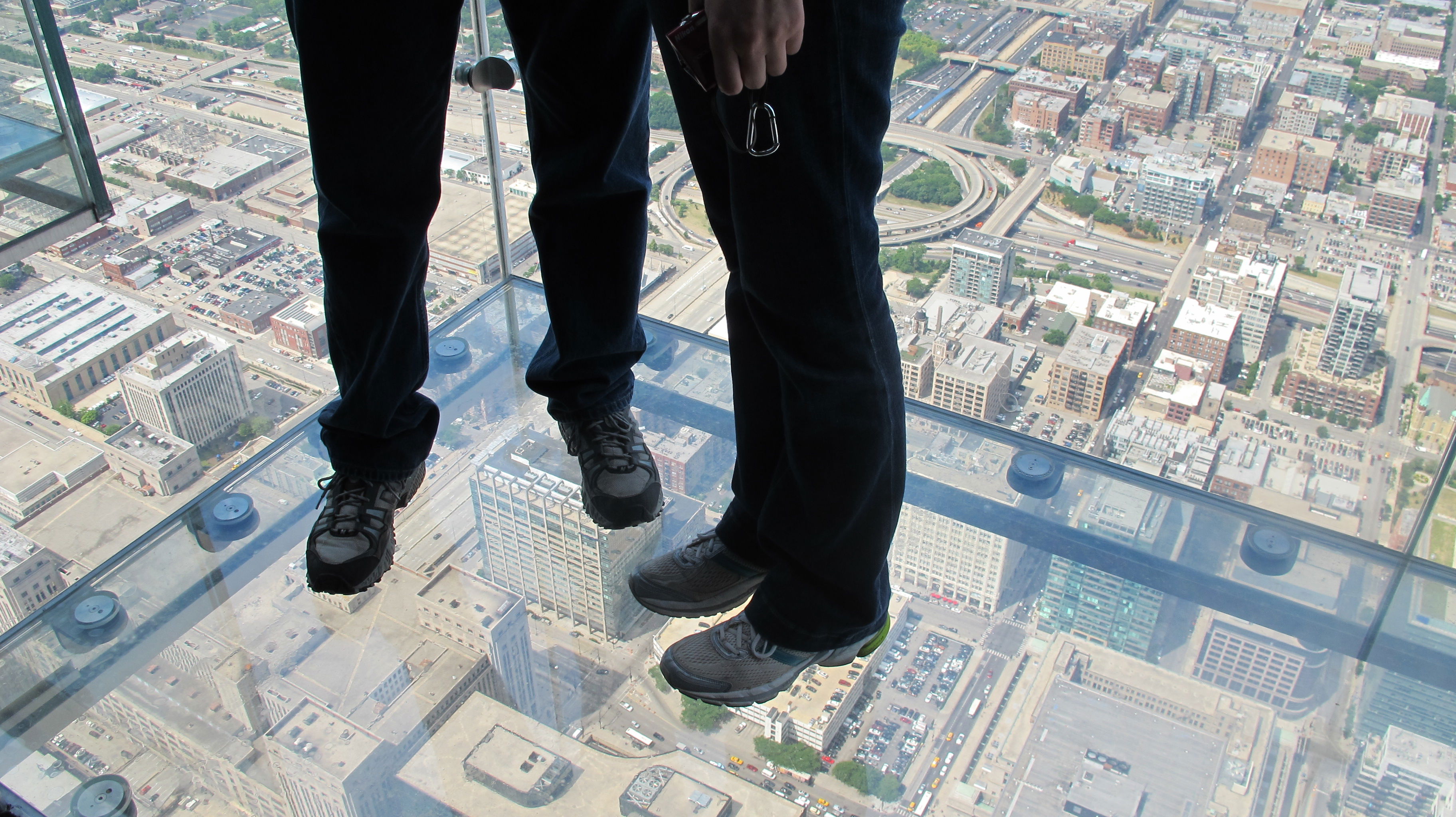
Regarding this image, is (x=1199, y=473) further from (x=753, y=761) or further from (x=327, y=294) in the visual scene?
(x=327, y=294)

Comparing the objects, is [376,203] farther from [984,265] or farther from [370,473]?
[984,265]

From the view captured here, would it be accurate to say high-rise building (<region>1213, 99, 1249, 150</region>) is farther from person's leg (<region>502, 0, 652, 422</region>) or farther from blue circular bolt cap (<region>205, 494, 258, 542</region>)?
blue circular bolt cap (<region>205, 494, 258, 542</region>)

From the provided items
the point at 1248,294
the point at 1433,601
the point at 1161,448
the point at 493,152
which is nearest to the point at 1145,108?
the point at 1248,294

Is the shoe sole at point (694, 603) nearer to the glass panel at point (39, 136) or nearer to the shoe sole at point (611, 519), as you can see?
the shoe sole at point (611, 519)

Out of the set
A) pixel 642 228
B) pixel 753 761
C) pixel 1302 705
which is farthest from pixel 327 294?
pixel 1302 705

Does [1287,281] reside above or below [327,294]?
below
